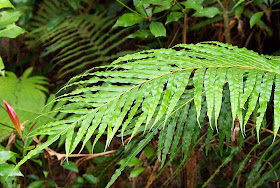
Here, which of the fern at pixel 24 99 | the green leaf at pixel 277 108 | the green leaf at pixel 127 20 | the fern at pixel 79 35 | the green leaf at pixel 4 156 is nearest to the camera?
the green leaf at pixel 277 108

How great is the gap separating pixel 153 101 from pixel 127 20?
0.73m

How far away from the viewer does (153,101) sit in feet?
3.16

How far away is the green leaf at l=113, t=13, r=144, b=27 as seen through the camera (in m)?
1.60

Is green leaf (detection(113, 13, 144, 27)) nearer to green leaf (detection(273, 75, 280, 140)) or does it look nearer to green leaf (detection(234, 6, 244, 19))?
green leaf (detection(234, 6, 244, 19))

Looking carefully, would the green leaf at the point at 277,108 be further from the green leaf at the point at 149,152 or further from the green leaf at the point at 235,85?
the green leaf at the point at 149,152

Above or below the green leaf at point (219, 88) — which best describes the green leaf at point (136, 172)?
below

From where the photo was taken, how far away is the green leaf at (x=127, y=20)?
62.9 inches

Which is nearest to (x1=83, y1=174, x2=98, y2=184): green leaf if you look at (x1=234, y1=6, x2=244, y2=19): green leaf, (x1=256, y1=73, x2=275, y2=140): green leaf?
(x1=256, y1=73, x2=275, y2=140): green leaf

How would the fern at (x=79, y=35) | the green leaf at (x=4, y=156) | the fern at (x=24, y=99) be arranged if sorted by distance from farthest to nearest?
the fern at (x=79, y=35)
the fern at (x=24, y=99)
the green leaf at (x=4, y=156)

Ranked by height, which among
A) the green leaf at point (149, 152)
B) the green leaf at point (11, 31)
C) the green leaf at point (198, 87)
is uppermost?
the green leaf at point (11, 31)

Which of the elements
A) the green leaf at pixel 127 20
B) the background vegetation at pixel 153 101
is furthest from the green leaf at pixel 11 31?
the green leaf at pixel 127 20

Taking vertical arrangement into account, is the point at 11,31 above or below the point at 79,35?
above

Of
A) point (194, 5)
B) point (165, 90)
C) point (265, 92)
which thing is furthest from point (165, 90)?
point (194, 5)

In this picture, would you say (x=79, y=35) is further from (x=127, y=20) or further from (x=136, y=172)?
(x=136, y=172)
